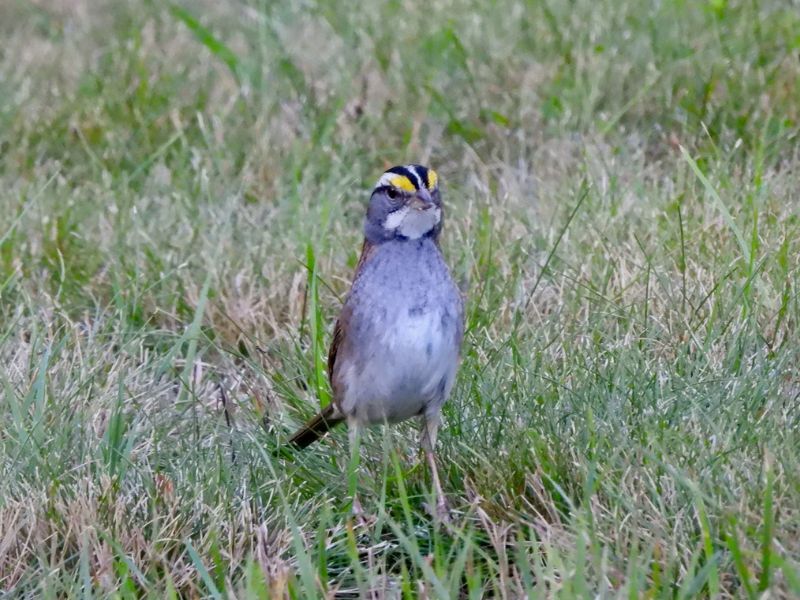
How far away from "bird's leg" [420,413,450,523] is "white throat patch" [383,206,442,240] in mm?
543

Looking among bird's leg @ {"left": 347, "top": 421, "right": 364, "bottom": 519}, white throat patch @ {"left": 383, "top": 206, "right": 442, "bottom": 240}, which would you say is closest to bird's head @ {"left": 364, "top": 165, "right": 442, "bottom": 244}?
white throat patch @ {"left": 383, "top": 206, "right": 442, "bottom": 240}

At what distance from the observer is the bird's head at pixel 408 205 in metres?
4.42

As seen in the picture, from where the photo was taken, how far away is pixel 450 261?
5637 mm

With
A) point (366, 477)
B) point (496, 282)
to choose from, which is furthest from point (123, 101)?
point (366, 477)

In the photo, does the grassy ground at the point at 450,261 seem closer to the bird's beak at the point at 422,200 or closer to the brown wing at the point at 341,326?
the brown wing at the point at 341,326

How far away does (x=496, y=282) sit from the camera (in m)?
5.31

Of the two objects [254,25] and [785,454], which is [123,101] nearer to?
[254,25]

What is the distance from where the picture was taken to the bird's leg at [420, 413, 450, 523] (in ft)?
12.7

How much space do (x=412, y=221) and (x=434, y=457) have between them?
72cm

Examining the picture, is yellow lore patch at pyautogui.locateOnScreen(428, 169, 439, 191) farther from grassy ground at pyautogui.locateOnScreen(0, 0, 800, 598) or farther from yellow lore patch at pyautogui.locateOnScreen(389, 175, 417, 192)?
grassy ground at pyautogui.locateOnScreen(0, 0, 800, 598)

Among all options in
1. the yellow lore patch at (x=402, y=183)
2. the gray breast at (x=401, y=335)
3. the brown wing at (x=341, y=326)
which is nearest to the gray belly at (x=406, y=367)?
the gray breast at (x=401, y=335)

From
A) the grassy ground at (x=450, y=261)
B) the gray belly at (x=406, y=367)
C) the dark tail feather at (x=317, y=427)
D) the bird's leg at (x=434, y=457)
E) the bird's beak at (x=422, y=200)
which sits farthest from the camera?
the dark tail feather at (x=317, y=427)

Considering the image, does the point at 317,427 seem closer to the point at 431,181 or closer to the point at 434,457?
the point at 434,457

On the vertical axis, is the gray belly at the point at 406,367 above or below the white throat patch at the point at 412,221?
below
